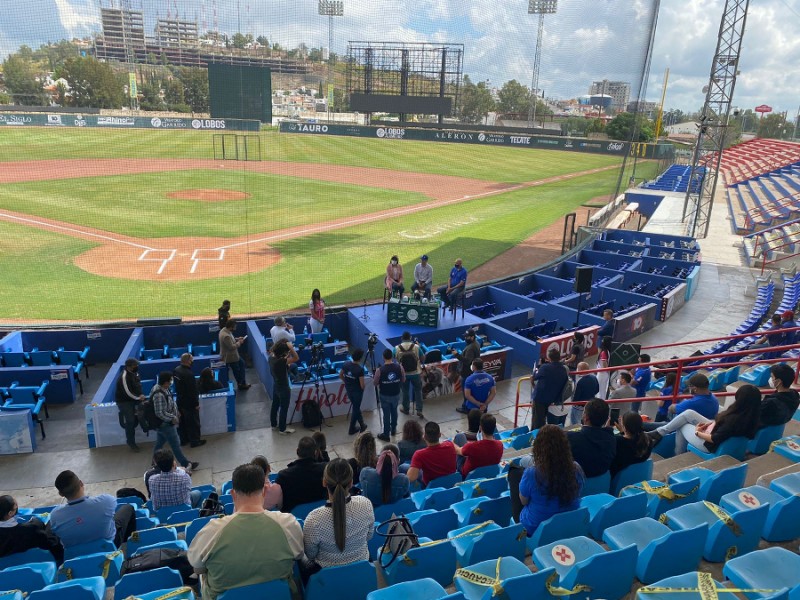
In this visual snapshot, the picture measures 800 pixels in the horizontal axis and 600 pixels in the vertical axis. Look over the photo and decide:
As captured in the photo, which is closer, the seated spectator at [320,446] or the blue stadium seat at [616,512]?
the blue stadium seat at [616,512]

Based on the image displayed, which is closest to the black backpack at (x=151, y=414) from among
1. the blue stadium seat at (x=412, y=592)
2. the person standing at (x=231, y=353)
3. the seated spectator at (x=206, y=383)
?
the seated spectator at (x=206, y=383)

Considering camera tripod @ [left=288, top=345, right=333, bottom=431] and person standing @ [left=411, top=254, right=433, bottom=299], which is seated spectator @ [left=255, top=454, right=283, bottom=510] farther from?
person standing @ [left=411, top=254, right=433, bottom=299]

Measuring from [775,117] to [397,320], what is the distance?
108 m

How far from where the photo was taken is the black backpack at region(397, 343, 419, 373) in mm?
10250

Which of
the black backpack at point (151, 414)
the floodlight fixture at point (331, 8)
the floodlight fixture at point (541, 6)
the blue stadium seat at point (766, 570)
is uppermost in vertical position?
the floodlight fixture at point (541, 6)

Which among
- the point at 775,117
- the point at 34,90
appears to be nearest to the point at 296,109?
the point at 34,90

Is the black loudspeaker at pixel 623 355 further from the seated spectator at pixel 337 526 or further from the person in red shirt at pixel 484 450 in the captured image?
the seated spectator at pixel 337 526

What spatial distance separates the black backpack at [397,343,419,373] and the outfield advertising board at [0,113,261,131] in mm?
29166

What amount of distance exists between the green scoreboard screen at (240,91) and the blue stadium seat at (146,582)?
83.0ft

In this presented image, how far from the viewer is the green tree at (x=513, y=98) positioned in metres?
37.5

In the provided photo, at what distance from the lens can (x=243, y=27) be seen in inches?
853

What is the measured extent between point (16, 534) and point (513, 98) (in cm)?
4318

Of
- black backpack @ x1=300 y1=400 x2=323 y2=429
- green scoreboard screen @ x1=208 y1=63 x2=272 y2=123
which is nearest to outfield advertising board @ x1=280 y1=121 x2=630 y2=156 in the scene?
green scoreboard screen @ x1=208 y1=63 x2=272 y2=123

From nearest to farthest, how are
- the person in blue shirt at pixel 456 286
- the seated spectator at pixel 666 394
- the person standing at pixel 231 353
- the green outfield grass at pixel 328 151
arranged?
the seated spectator at pixel 666 394
the person standing at pixel 231 353
the person in blue shirt at pixel 456 286
the green outfield grass at pixel 328 151
